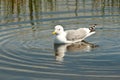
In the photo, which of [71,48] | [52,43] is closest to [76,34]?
[52,43]

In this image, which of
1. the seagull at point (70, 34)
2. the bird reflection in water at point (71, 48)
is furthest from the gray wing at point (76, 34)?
the bird reflection in water at point (71, 48)

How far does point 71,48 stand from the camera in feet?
47.6

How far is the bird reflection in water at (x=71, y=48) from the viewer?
44.1ft

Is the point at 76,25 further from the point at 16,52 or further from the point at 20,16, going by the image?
the point at 16,52

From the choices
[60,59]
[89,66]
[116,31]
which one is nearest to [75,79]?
[89,66]

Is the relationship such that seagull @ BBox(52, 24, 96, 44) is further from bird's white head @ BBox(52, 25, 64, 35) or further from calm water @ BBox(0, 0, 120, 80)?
calm water @ BBox(0, 0, 120, 80)

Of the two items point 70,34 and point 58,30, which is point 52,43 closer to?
point 58,30

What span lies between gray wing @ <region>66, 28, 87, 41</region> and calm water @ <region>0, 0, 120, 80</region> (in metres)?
0.29

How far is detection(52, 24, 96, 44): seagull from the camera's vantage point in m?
15.3

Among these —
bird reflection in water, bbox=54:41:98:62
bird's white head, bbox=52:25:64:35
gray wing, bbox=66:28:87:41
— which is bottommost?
bird reflection in water, bbox=54:41:98:62

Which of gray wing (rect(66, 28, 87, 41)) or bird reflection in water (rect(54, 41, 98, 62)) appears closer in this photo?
bird reflection in water (rect(54, 41, 98, 62))

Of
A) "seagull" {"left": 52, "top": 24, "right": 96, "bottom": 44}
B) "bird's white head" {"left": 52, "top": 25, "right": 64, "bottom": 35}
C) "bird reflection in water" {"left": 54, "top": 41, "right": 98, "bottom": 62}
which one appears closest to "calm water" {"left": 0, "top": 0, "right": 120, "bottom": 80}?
"bird reflection in water" {"left": 54, "top": 41, "right": 98, "bottom": 62}

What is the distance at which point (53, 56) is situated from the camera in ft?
42.7

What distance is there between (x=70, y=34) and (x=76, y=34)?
0.31 meters
